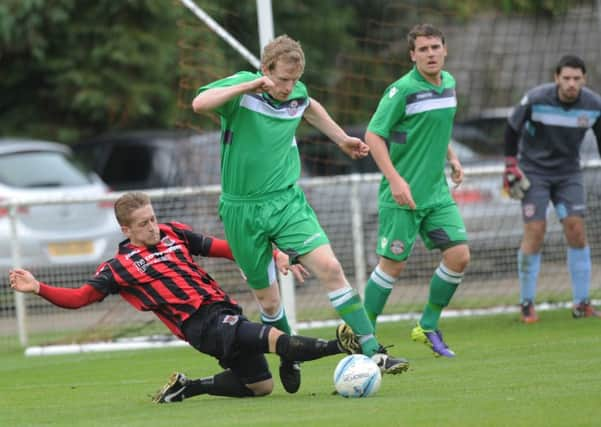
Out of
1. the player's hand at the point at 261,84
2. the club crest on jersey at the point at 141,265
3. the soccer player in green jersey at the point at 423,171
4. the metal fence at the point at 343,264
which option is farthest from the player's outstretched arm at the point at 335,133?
the metal fence at the point at 343,264

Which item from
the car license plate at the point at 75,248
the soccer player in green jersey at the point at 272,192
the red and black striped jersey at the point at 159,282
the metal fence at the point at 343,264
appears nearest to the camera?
the red and black striped jersey at the point at 159,282

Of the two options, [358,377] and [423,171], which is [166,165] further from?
[358,377]

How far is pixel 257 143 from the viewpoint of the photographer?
842 cm

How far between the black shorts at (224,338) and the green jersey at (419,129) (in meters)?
2.21

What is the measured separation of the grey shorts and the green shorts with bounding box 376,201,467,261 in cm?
194

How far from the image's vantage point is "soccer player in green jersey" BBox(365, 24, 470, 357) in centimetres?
967

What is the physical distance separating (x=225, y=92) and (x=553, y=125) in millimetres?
4384

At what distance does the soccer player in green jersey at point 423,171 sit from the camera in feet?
31.7

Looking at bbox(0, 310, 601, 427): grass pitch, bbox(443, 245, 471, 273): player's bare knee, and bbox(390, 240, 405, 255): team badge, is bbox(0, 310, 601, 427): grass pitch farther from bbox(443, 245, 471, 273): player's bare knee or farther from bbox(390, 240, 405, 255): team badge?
bbox(390, 240, 405, 255): team badge

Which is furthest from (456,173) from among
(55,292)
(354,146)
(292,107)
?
(55,292)

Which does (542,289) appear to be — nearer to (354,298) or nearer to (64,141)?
(354,298)

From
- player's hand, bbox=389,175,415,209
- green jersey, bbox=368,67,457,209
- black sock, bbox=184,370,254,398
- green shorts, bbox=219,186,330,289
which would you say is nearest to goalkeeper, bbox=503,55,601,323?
green jersey, bbox=368,67,457,209

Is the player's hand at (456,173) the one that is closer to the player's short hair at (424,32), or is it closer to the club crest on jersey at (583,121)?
the player's short hair at (424,32)

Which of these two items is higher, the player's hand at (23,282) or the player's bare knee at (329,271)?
the player's hand at (23,282)
